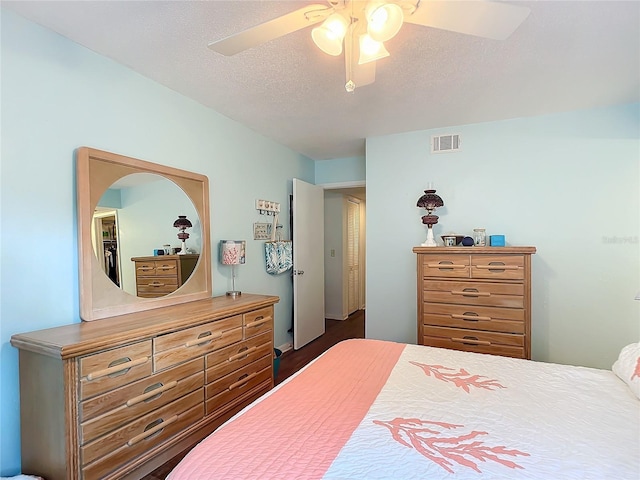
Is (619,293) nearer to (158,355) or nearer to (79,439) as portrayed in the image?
(158,355)

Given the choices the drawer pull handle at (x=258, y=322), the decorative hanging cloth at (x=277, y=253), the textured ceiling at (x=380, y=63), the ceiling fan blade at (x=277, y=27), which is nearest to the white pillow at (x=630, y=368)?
the textured ceiling at (x=380, y=63)

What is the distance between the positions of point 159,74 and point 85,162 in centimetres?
79

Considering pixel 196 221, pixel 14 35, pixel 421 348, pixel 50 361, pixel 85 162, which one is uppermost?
pixel 14 35

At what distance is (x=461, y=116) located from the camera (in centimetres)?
300

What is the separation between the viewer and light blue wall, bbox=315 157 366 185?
170 inches

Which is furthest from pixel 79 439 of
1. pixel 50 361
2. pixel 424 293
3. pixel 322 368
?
pixel 424 293

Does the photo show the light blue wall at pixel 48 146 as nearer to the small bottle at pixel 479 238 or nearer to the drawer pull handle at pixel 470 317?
the drawer pull handle at pixel 470 317

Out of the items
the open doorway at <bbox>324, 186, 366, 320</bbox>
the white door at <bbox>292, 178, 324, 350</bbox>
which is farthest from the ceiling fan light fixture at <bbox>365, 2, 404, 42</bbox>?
the open doorway at <bbox>324, 186, 366, 320</bbox>

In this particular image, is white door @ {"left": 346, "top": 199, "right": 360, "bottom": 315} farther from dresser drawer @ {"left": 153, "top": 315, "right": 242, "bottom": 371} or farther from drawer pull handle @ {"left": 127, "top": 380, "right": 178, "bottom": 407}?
drawer pull handle @ {"left": 127, "top": 380, "right": 178, "bottom": 407}

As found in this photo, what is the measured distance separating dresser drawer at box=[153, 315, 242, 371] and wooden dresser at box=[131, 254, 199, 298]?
0.49 meters

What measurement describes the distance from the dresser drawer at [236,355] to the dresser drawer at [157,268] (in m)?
0.70

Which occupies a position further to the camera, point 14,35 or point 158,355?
point 158,355

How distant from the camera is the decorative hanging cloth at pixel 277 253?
352cm

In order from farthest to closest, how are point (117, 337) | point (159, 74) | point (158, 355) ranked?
point (159, 74), point (158, 355), point (117, 337)
